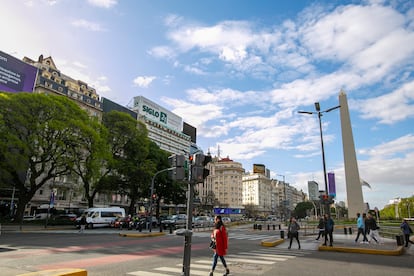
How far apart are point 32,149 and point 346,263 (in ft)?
102

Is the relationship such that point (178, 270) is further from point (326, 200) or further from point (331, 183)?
point (331, 183)

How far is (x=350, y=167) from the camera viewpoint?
38.7 meters

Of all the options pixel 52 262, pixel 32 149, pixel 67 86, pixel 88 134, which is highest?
pixel 67 86

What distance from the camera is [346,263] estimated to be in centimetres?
1090

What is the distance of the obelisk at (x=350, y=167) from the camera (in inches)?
1519

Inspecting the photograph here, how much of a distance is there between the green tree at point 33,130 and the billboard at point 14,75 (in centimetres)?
1599

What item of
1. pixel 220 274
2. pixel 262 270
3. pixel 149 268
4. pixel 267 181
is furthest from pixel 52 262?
pixel 267 181

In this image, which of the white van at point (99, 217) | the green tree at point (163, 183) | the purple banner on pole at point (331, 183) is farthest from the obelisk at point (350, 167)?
the white van at point (99, 217)

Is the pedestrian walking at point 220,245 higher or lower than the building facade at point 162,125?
Answer: lower

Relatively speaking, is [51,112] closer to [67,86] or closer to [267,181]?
[67,86]

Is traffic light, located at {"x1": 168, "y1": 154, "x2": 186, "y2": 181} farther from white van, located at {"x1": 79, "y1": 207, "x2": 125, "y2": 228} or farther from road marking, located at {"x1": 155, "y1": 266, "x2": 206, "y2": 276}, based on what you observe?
white van, located at {"x1": 79, "y1": 207, "x2": 125, "y2": 228}

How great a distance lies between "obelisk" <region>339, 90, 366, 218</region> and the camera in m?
38.6

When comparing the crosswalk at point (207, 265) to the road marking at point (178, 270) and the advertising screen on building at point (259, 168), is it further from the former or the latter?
the advertising screen on building at point (259, 168)

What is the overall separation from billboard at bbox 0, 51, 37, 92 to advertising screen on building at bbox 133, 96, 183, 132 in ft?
109
